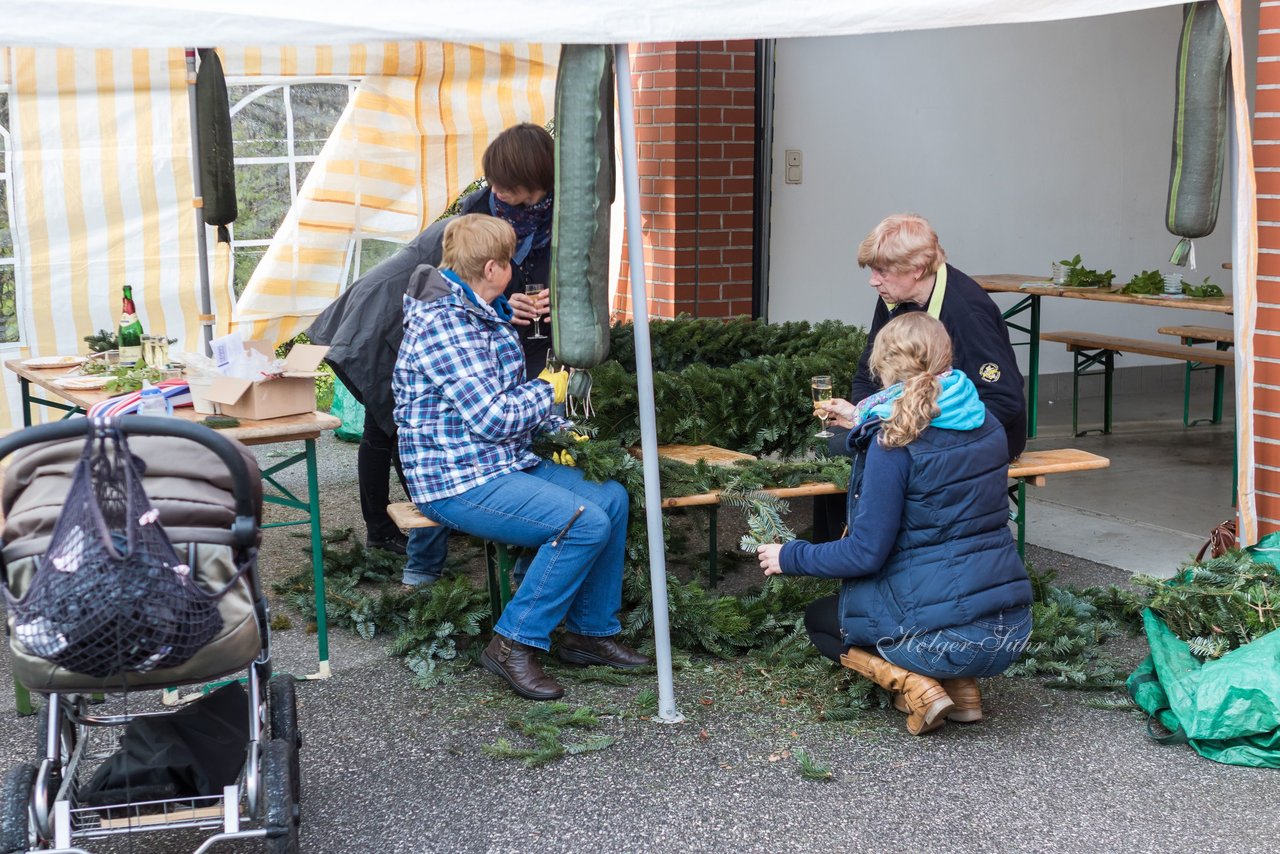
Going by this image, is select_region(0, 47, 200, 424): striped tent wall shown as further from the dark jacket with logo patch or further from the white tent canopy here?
the dark jacket with logo patch

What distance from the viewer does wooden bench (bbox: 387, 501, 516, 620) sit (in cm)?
471

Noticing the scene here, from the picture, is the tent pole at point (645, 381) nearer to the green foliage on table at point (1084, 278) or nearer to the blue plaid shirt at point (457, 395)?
the blue plaid shirt at point (457, 395)

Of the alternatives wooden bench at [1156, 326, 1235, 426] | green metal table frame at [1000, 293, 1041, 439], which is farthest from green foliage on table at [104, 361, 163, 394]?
wooden bench at [1156, 326, 1235, 426]

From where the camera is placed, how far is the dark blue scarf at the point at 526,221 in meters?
5.25

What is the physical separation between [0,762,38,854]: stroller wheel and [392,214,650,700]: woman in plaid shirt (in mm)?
1685

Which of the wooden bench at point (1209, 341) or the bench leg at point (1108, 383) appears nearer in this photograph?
the wooden bench at point (1209, 341)

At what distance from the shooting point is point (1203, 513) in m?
7.06

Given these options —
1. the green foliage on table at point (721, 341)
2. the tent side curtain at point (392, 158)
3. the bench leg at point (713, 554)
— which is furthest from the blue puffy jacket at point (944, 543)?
the tent side curtain at point (392, 158)

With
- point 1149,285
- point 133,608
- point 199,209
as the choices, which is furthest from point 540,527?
point 1149,285

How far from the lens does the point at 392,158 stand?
7.69m

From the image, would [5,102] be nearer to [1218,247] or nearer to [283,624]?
[283,624]

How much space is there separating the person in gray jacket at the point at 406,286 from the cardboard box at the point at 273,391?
69 cm

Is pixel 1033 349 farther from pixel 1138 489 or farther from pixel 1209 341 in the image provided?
pixel 1138 489

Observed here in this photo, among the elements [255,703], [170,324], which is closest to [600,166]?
[255,703]
